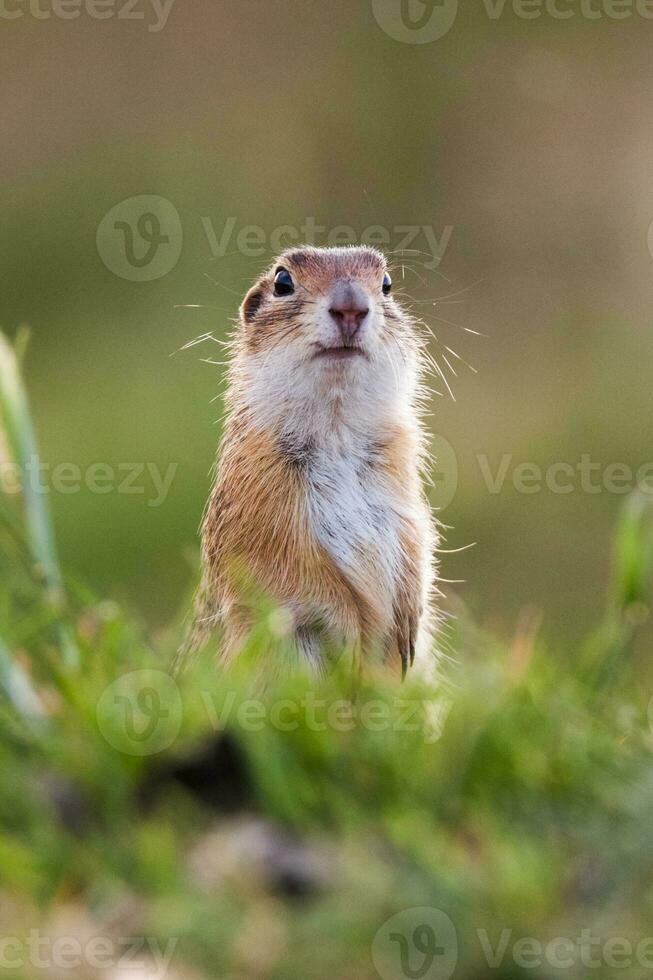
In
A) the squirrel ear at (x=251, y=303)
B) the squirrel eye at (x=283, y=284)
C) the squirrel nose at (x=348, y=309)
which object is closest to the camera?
the squirrel nose at (x=348, y=309)

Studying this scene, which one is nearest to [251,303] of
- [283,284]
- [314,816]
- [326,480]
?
[283,284]

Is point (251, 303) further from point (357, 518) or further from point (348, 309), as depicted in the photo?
point (357, 518)

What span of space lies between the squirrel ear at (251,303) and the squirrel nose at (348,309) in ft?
2.28

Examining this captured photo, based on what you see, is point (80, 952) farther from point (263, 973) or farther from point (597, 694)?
point (597, 694)

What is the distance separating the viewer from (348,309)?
14.6ft

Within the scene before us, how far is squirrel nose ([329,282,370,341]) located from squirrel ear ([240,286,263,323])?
696 millimetres

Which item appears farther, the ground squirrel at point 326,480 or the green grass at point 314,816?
the ground squirrel at point 326,480

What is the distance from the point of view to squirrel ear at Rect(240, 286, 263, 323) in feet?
16.9

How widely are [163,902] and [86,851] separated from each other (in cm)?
21

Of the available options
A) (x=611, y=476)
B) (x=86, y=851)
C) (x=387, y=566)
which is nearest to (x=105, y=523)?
(x=611, y=476)

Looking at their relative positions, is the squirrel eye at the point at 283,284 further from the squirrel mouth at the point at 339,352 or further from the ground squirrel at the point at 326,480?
the squirrel mouth at the point at 339,352

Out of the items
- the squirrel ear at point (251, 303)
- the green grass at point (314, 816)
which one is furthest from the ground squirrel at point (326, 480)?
the green grass at point (314, 816)

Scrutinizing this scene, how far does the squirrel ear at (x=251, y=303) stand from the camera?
514 cm

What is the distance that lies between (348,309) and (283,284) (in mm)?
517
